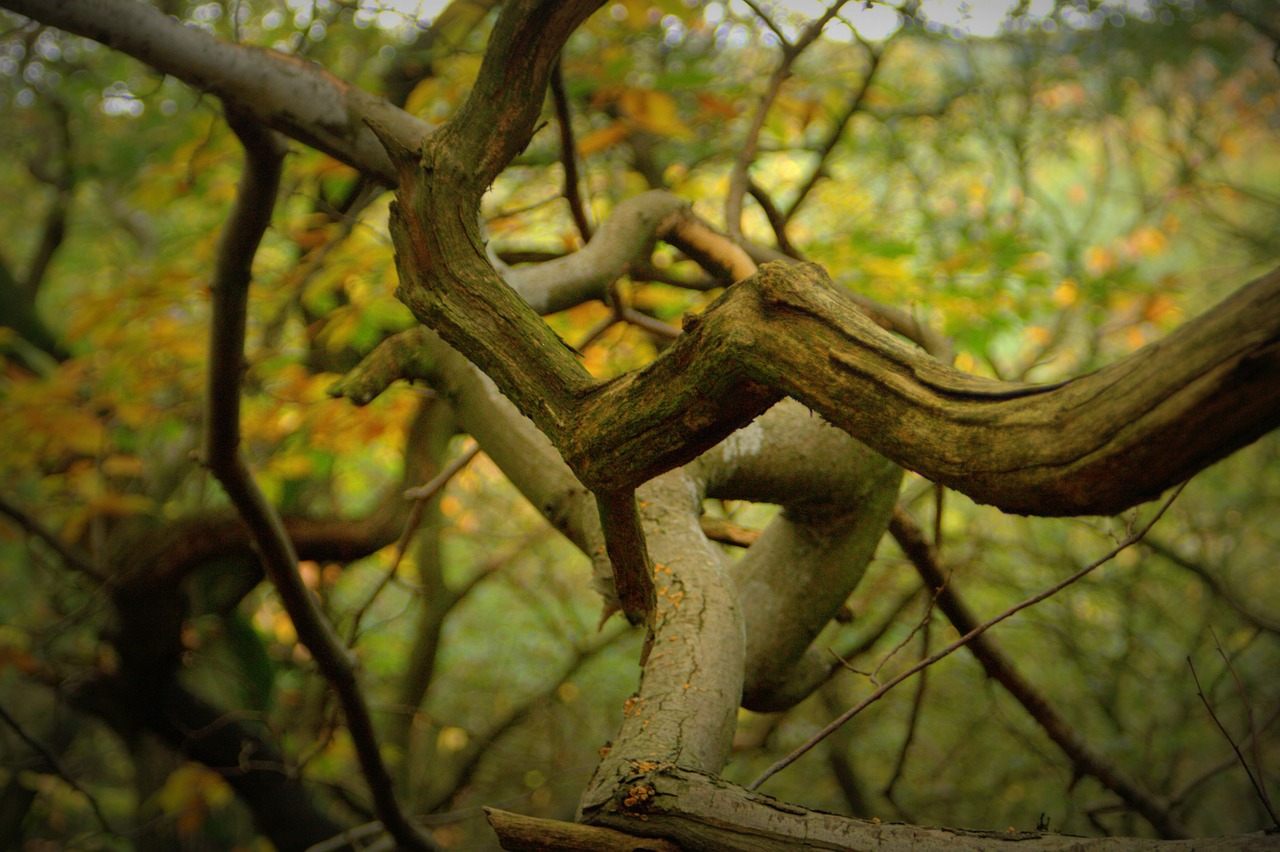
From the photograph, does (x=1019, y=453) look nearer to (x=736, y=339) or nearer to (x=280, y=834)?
(x=736, y=339)

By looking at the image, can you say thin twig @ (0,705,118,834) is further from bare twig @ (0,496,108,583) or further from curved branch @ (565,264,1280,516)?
curved branch @ (565,264,1280,516)

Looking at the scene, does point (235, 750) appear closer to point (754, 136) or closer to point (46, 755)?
point (46, 755)

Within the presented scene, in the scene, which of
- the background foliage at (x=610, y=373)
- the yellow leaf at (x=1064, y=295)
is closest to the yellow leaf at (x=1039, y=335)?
the background foliage at (x=610, y=373)

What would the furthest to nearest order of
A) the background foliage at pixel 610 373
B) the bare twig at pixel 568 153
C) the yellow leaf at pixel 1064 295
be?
the yellow leaf at pixel 1064 295
the background foliage at pixel 610 373
the bare twig at pixel 568 153

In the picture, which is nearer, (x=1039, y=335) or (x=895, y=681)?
(x=895, y=681)

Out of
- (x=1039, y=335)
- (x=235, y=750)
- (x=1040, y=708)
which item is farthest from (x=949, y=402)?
(x=1039, y=335)

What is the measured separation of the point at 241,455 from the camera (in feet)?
6.29

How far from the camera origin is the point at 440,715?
5.24 metres

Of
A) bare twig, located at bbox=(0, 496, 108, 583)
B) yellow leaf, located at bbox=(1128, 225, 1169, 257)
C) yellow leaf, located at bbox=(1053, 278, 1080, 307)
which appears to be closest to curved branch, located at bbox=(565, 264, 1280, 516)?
bare twig, located at bbox=(0, 496, 108, 583)

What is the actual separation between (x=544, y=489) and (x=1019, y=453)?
3.62ft

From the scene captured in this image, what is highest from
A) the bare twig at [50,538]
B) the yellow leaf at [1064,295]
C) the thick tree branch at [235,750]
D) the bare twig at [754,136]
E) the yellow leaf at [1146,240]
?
the yellow leaf at [1146,240]

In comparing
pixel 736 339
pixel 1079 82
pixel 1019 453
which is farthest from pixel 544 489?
pixel 1079 82

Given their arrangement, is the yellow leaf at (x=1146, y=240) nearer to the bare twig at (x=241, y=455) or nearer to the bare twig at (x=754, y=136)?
the bare twig at (x=754, y=136)

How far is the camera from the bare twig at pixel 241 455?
5.27 feet
